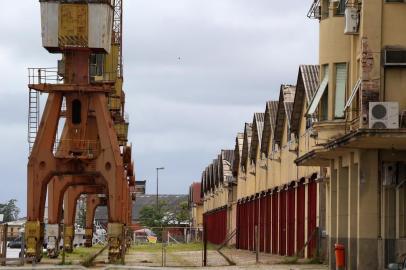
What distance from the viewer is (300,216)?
5403 cm

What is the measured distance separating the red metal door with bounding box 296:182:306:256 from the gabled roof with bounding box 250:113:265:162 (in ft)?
63.8

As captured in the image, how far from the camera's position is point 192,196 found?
573 ft

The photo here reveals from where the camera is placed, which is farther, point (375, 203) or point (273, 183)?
point (273, 183)

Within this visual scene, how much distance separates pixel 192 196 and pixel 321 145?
13955cm

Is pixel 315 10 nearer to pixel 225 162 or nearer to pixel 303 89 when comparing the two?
pixel 303 89

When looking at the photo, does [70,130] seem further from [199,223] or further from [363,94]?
[199,223]

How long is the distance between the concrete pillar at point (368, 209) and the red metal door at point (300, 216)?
66.2ft

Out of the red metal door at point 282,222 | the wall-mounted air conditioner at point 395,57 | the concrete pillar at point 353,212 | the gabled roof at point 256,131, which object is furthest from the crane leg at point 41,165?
the gabled roof at point 256,131

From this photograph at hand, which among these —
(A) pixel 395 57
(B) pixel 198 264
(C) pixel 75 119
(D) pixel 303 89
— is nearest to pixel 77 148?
(C) pixel 75 119

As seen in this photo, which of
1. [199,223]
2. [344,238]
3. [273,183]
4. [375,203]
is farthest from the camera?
[199,223]

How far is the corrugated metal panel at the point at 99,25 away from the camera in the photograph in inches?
1981

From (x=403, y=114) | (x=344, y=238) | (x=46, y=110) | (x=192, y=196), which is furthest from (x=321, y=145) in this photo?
(x=192, y=196)

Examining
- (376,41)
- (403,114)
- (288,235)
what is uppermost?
(376,41)

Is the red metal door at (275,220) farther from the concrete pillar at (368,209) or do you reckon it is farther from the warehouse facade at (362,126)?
the concrete pillar at (368,209)
